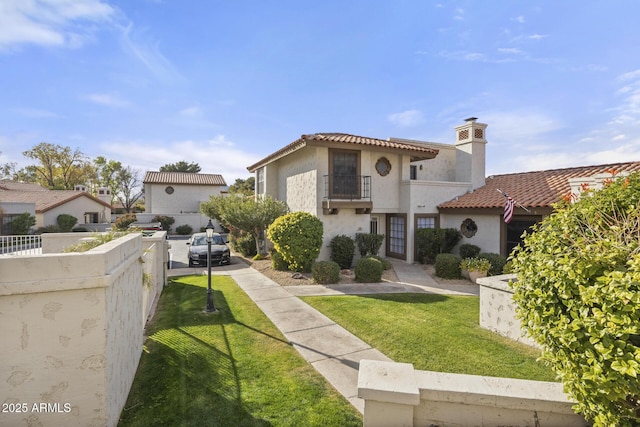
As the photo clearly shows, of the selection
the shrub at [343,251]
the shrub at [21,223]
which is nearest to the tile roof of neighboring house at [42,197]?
the shrub at [21,223]

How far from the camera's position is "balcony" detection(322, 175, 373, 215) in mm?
14096

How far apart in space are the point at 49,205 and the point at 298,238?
31.8 metres

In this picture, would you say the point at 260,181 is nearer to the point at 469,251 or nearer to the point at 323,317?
the point at 469,251

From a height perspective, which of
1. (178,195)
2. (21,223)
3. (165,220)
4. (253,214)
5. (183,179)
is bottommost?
(21,223)

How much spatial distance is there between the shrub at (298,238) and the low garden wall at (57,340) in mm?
8799

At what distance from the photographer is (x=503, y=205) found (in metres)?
13.4

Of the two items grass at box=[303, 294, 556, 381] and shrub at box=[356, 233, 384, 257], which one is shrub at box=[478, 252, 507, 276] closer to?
grass at box=[303, 294, 556, 381]

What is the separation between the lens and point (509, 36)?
34.3 ft

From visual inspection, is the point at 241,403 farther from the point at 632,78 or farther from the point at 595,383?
the point at 632,78

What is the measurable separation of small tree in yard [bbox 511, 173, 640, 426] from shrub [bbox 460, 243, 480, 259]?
1119 centimetres

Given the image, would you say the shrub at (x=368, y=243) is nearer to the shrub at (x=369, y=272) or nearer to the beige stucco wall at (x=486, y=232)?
the shrub at (x=369, y=272)

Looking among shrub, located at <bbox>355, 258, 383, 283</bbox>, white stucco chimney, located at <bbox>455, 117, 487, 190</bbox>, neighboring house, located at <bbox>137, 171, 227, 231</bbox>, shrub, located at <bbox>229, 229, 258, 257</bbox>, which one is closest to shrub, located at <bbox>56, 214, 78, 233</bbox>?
neighboring house, located at <bbox>137, 171, 227, 231</bbox>

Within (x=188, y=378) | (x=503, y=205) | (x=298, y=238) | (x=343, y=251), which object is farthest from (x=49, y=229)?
(x=503, y=205)

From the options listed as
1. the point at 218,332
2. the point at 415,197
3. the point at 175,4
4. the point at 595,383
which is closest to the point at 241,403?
the point at 218,332
